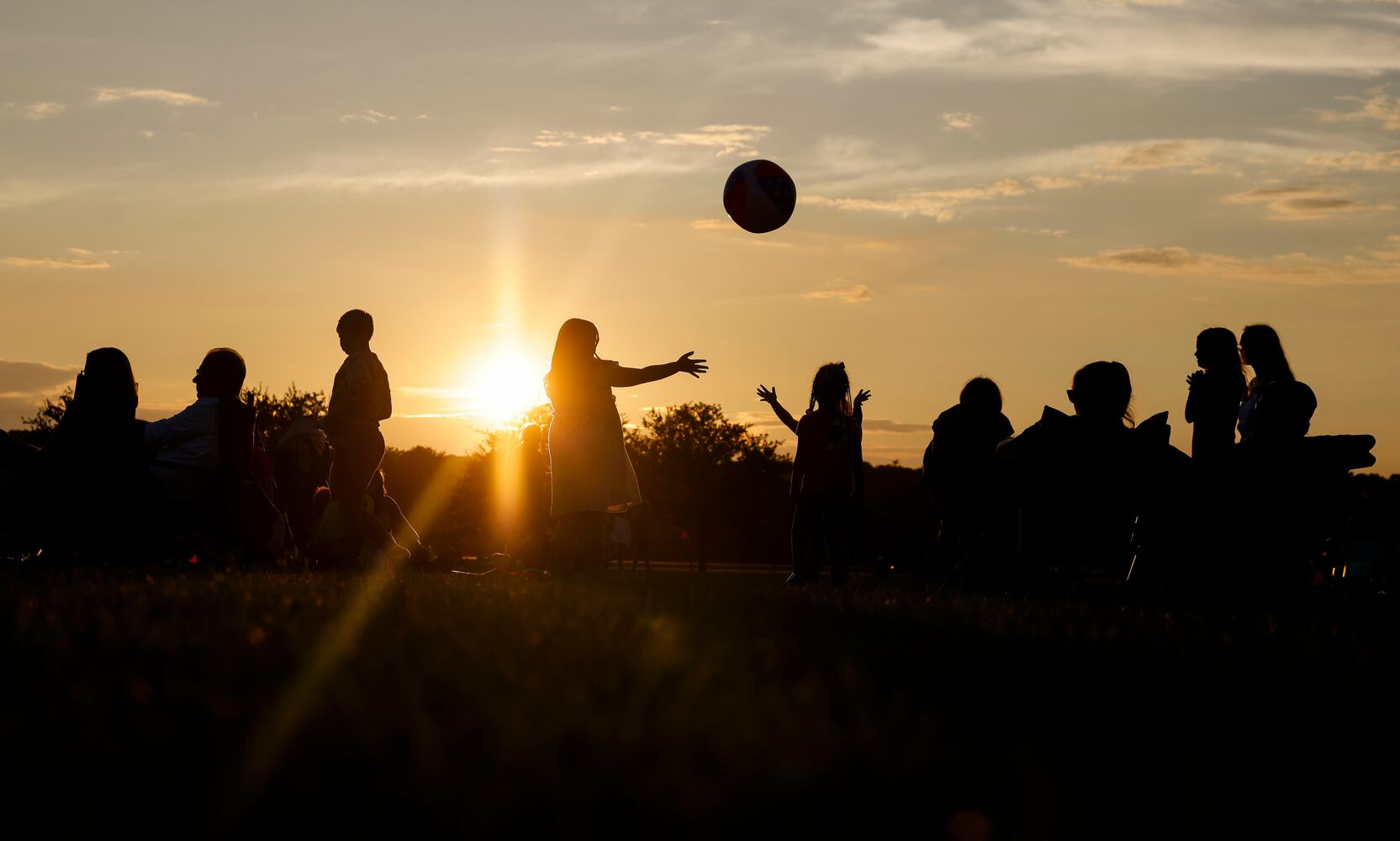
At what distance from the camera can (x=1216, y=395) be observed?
10.5 m

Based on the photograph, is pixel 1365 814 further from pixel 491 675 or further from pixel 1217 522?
pixel 1217 522

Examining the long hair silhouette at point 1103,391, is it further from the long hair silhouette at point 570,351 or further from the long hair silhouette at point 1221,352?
the long hair silhouette at point 570,351

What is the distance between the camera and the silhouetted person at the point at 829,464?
13188 mm

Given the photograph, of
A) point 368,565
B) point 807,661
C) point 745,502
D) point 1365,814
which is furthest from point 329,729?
point 745,502

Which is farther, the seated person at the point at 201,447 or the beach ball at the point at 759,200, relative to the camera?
the beach ball at the point at 759,200

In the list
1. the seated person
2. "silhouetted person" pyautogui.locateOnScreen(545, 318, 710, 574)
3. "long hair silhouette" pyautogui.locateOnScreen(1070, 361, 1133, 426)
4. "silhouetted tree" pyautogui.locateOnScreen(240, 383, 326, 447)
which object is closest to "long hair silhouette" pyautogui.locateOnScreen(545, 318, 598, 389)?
"silhouetted person" pyautogui.locateOnScreen(545, 318, 710, 574)

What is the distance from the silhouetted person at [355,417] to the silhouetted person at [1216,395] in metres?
6.57

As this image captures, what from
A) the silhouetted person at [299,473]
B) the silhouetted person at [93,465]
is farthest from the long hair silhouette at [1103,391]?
the silhouetted person at [299,473]

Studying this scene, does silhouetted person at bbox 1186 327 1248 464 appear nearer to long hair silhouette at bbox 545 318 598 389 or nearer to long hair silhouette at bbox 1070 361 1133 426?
long hair silhouette at bbox 1070 361 1133 426

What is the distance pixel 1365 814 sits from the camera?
2678 millimetres

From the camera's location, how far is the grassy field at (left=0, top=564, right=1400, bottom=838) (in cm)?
243

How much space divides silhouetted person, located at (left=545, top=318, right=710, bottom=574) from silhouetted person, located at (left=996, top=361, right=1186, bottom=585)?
104 inches

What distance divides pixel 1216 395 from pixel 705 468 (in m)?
77.4

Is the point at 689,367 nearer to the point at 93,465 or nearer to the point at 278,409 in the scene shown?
the point at 93,465
